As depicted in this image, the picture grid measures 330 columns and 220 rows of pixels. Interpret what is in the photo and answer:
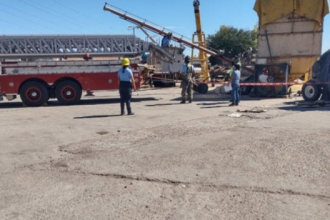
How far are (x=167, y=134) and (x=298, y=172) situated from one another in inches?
134

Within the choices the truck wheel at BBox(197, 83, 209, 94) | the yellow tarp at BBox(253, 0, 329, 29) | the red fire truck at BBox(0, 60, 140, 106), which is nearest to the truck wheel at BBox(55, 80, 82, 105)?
the red fire truck at BBox(0, 60, 140, 106)

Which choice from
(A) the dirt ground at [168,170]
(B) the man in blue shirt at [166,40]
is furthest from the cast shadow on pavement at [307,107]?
(B) the man in blue shirt at [166,40]

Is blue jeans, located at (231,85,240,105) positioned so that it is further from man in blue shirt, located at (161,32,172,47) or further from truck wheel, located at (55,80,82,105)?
man in blue shirt, located at (161,32,172,47)

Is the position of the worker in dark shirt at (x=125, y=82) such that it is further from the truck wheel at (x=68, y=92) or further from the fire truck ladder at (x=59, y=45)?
the fire truck ladder at (x=59, y=45)

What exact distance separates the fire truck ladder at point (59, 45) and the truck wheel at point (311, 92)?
35.9 feet

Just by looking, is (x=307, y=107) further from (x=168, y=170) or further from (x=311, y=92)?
(x=168, y=170)

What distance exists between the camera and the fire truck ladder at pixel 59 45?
22.1 metres

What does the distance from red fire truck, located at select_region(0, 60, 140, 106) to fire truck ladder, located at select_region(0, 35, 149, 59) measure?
6950 millimetres

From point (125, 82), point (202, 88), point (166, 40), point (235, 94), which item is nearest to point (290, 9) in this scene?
point (235, 94)

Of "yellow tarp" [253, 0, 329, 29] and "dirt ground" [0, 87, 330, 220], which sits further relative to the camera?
"yellow tarp" [253, 0, 329, 29]

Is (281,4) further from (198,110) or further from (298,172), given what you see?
(298,172)

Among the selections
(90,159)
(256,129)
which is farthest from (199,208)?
(256,129)

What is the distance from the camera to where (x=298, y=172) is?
5.06 metres

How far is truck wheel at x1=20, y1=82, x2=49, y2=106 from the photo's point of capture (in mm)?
14617
